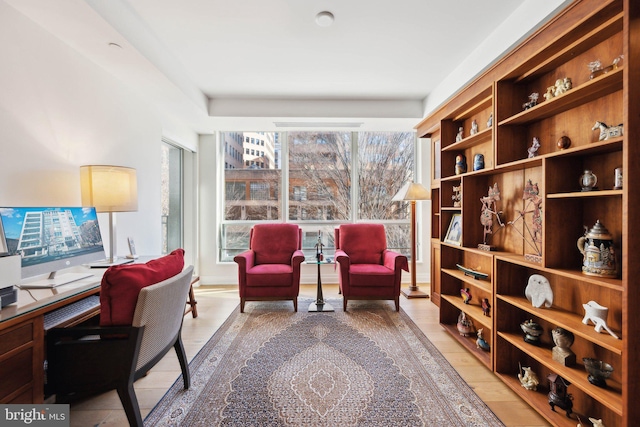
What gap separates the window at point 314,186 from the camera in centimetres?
446

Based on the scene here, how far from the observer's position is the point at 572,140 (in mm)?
1625

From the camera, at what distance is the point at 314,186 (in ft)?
14.7

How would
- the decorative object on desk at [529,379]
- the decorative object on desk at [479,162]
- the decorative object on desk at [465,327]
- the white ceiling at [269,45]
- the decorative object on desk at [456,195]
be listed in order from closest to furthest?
the decorative object on desk at [529,379]
the white ceiling at [269,45]
the decorative object on desk at [479,162]
the decorative object on desk at [465,327]
the decorative object on desk at [456,195]

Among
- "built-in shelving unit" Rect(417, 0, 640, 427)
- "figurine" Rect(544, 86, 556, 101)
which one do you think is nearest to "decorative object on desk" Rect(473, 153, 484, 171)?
"built-in shelving unit" Rect(417, 0, 640, 427)

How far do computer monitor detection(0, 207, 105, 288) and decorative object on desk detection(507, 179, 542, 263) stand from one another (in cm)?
292

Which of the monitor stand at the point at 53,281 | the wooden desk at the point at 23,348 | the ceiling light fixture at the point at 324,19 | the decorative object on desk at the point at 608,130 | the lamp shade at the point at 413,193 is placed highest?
the ceiling light fixture at the point at 324,19

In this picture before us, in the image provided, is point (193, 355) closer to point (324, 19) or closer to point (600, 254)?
point (600, 254)

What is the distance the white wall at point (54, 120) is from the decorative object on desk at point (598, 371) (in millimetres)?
3384

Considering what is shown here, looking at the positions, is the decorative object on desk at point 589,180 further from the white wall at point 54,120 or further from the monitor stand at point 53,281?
the white wall at point 54,120

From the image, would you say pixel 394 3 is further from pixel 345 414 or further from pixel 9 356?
pixel 9 356

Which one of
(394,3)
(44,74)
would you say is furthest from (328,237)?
(44,74)

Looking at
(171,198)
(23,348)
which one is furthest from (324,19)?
(171,198)

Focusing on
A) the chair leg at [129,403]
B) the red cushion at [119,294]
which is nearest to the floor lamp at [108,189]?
the red cushion at [119,294]

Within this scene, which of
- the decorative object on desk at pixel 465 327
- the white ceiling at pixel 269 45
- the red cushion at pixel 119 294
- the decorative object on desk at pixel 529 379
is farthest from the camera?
the decorative object on desk at pixel 465 327
